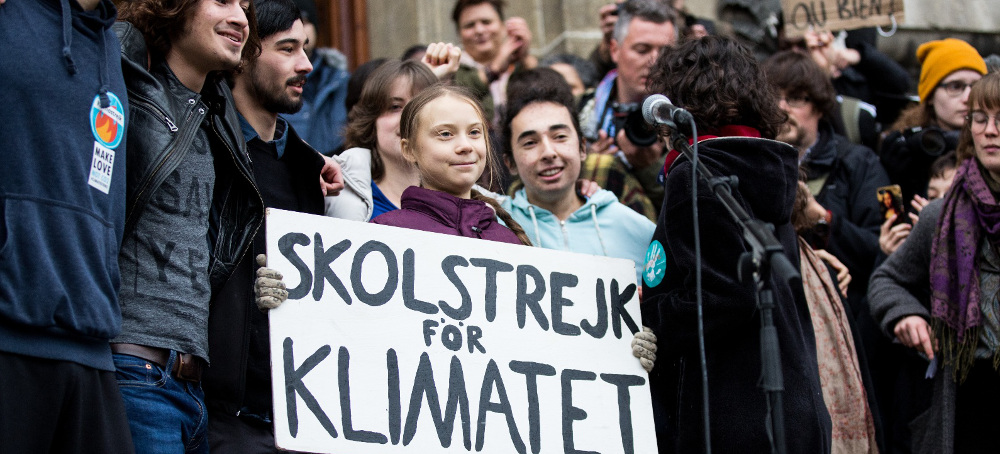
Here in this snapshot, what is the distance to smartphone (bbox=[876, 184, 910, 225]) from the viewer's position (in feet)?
18.8

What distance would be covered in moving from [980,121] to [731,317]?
1.91 meters

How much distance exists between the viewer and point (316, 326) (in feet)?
11.6

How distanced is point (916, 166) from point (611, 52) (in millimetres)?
1831

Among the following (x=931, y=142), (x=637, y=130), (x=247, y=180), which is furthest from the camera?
(x=931, y=142)

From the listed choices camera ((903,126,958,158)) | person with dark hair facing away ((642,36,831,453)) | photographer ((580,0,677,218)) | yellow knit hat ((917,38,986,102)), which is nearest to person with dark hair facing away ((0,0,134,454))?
person with dark hair facing away ((642,36,831,453))

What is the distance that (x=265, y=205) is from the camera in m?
4.07

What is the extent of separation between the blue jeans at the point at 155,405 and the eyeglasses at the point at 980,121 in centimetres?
343

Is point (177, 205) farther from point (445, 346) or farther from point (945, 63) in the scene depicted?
point (945, 63)

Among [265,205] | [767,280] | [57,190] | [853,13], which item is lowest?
[767,280]

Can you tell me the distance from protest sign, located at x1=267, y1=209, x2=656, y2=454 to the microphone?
61cm

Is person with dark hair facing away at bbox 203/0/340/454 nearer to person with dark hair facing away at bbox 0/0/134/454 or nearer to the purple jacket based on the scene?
the purple jacket

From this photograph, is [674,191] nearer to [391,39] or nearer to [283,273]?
[283,273]

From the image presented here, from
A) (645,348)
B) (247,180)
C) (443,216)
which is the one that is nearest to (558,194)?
(443,216)

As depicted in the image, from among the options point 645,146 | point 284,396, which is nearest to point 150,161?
point 284,396
